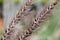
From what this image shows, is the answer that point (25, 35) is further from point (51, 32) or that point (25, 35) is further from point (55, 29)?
point (55, 29)

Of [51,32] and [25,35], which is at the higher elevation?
[25,35]

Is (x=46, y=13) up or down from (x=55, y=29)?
up

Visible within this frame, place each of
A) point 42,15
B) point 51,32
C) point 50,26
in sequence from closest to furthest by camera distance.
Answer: point 42,15, point 51,32, point 50,26

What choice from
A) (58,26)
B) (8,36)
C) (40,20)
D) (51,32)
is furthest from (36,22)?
(58,26)

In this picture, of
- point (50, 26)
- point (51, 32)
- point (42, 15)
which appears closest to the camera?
point (42, 15)

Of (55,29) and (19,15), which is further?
(55,29)

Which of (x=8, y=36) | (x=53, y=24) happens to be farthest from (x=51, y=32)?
(x=8, y=36)

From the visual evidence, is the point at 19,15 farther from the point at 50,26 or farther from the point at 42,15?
the point at 50,26

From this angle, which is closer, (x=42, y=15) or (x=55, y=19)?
(x=42, y=15)

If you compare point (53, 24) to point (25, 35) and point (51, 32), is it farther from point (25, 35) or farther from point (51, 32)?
point (25, 35)
